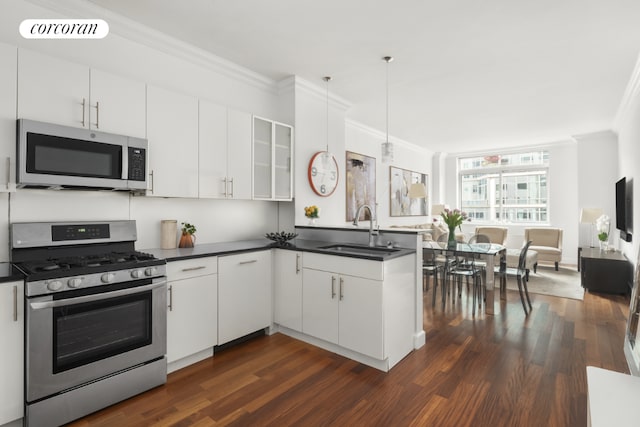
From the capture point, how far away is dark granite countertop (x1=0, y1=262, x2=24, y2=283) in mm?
1758

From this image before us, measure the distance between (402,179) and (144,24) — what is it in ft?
18.9

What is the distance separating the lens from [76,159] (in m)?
2.24

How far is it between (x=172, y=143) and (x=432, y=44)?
2.49 m

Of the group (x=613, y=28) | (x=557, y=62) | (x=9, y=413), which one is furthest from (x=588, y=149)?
(x=9, y=413)

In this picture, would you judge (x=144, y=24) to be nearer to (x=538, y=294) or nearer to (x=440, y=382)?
(x=440, y=382)

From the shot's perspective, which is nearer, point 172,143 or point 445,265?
point 172,143

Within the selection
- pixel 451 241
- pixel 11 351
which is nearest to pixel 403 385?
pixel 11 351

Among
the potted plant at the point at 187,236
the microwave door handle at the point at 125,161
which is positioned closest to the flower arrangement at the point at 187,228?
the potted plant at the point at 187,236

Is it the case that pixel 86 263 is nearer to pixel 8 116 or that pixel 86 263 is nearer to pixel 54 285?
pixel 54 285

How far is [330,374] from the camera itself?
8.29 ft

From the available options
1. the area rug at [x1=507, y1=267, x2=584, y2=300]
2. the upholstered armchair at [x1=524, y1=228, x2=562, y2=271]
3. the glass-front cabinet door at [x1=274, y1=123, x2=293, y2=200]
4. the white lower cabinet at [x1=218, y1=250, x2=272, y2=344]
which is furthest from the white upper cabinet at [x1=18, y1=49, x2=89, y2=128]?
the upholstered armchair at [x1=524, y1=228, x2=562, y2=271]

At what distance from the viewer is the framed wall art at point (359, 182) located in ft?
18.3

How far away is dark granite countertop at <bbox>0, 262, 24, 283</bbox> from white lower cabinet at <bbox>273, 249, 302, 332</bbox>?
75.4 inches

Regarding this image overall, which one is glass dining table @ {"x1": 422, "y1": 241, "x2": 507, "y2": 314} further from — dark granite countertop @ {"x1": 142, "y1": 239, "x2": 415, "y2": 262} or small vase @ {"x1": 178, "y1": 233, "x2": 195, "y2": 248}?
small vase @ {"x1": 178, "y1": 233, "x2": 195, "y2": 248}
